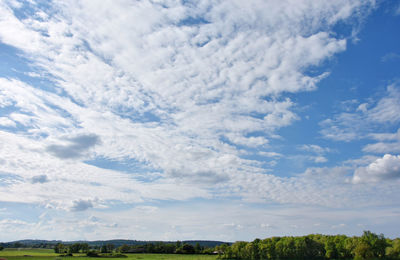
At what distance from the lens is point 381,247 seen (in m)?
121

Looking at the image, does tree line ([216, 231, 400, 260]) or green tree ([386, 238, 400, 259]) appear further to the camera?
tree line ([216, 231, 400, 260])

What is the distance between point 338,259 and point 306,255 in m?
13.8

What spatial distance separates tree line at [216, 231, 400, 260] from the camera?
4774 inches

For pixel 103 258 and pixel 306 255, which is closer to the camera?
pixel 306 255

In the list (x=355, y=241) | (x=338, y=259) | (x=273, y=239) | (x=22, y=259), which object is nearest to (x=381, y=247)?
(x=355, y=241)

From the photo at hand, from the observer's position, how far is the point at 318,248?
146000 mm

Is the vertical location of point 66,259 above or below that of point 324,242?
below

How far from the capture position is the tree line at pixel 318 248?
12125cm

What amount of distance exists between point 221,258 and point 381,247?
86.1 metres

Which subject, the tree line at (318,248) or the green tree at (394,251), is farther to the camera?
the tree line at (318,248)

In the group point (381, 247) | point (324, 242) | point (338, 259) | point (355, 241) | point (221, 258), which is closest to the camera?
point (381, 247)

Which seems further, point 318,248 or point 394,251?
point 318,248

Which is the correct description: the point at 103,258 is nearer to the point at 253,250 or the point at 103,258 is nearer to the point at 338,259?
the point at 253,250

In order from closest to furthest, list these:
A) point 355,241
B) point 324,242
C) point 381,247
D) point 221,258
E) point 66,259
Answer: point 381,247 → point 355,241 → point 324,242 → point 66,259 → point 221,258
